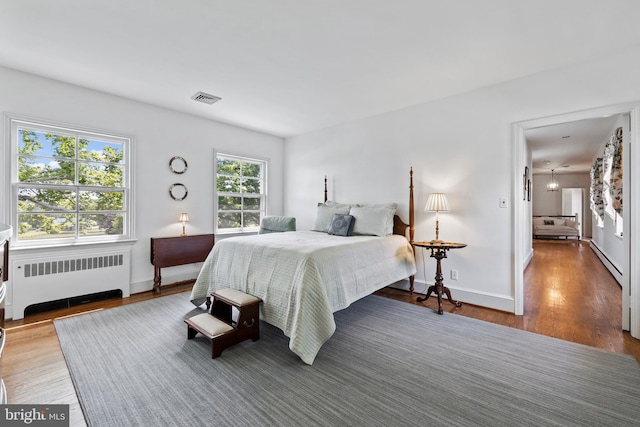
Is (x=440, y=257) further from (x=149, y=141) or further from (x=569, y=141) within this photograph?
(x=569, y=141)

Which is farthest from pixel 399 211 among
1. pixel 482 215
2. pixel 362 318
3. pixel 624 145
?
pixel 624 145

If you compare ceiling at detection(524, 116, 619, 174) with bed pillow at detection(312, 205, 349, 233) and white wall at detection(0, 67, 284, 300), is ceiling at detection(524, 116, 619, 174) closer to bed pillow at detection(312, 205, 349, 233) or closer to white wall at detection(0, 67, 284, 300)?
bed pillow at detection(312, 205, 349, 233)

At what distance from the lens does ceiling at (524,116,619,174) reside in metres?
4.37

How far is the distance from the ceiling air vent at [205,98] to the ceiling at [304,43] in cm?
10

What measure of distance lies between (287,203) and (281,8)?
151 inches

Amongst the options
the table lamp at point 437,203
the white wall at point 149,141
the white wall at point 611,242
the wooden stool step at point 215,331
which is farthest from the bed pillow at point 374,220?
the white wall at point 611,242

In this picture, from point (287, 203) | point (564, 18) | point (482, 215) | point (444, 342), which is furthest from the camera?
point (287, 203)

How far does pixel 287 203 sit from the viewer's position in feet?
18.3

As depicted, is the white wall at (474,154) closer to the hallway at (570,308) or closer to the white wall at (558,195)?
the hallway at (570,308)

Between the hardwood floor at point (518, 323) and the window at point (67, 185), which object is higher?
the window at point (67, 185)

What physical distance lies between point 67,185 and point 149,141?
42.4 inches

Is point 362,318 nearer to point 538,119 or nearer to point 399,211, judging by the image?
point 399,211

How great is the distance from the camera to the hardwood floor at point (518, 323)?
1763 millimetres

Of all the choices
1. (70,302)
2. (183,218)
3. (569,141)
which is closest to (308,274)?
(183,218)
